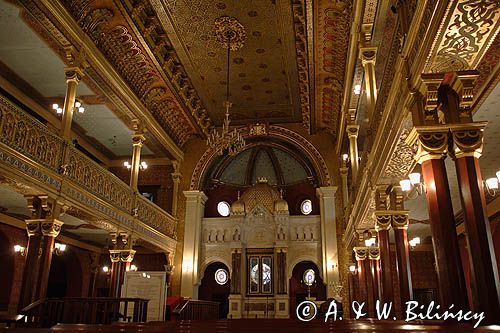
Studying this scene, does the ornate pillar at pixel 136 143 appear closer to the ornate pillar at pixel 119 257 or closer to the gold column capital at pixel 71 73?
the ornate pillar at pixel 119 257

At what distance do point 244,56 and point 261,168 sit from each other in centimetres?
731

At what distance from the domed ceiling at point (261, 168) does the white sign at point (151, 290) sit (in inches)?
404

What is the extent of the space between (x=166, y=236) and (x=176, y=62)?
6.68 meters

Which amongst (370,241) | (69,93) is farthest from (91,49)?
(370,241)

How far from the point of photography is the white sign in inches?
380

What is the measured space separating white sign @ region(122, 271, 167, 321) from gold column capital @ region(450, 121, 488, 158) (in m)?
6.48

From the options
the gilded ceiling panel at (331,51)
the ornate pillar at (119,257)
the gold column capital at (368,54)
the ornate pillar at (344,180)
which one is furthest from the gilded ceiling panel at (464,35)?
the ornate pillar at (344,180)

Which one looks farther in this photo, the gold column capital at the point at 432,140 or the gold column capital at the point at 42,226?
the gold column capital at the point at 42,226

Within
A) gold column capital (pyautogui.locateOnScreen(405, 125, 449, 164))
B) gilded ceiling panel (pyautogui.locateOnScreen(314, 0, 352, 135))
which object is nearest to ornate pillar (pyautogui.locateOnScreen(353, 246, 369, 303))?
gilded ceiling panel (pyautogui.locateOnScreen(314, 0, 352, 135))

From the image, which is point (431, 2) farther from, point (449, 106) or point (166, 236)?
point (166, 236)

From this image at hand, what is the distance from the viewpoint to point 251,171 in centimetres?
2078

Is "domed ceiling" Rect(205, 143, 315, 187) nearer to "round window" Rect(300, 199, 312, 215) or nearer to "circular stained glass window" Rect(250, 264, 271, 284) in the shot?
"round window" Rect(300, 199, 312, 215)

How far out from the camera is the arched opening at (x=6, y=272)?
14.3m

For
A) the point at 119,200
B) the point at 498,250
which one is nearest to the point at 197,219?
the point at 119,200
